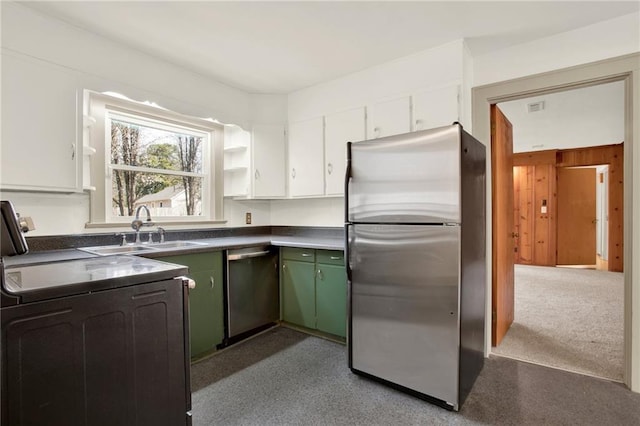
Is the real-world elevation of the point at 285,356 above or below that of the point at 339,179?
below

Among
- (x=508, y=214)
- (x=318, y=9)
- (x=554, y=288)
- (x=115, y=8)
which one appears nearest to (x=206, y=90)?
(x=115, y=8)

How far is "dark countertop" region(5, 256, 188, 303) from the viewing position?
1153 millimetres

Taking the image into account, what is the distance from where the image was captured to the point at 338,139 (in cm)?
308

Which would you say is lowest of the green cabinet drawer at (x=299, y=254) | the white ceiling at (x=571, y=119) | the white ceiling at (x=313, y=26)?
the green cabinet drawer at (x=299, y=254)

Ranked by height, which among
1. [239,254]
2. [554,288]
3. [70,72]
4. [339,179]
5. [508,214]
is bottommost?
[554,288]

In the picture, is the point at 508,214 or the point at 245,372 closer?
the point at 245,372

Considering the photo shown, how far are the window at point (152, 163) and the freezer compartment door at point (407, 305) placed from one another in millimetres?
1846

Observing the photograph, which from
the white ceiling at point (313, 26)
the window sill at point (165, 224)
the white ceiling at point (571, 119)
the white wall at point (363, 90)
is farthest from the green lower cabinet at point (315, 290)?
the white ceiling at point (571, 119)

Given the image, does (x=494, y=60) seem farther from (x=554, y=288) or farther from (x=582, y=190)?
(x=582, y=190)

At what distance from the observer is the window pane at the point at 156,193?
8.87 feet

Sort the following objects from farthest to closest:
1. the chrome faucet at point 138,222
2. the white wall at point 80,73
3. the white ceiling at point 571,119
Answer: the white ceiling at point 571,119 < the chrome faucet at point 138,222 < the white wall at point 80,73

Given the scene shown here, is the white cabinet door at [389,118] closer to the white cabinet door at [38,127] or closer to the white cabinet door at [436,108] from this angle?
the white cabinet door at [436,108]

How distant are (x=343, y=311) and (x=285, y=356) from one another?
1.96 feet

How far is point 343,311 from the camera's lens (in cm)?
272
